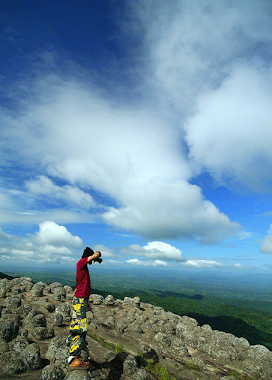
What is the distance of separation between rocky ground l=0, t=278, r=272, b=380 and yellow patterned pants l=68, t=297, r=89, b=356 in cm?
79

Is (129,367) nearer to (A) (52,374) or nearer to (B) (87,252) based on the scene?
(A) (52,374)

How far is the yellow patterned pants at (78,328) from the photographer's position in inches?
318

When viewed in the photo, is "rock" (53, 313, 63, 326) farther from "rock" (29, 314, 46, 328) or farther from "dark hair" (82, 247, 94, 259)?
"dark hair" (82, 247, 94, 259)

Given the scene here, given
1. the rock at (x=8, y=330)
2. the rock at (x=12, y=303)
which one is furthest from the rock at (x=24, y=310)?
the rock at (x=8, y=330)

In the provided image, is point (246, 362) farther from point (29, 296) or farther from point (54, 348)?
point (29, 296)

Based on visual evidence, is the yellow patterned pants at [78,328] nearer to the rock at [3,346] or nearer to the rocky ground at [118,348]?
the rocky ground at [118,348]

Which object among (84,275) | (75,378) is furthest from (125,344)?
(84,275)

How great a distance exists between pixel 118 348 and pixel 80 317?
7.82m

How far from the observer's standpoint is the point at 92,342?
13.0 m

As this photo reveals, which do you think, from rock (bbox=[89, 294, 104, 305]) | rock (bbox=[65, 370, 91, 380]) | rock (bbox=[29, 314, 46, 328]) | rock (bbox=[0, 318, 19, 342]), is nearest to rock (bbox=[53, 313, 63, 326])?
rock (bbox=[29, 314, 46, 328])

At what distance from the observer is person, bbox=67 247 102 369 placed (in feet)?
Answer: 26.2

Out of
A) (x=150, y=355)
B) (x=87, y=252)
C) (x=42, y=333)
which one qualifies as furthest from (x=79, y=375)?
(x=150, y=355)

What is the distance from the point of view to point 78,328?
8234mm

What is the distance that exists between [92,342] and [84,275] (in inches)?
305
